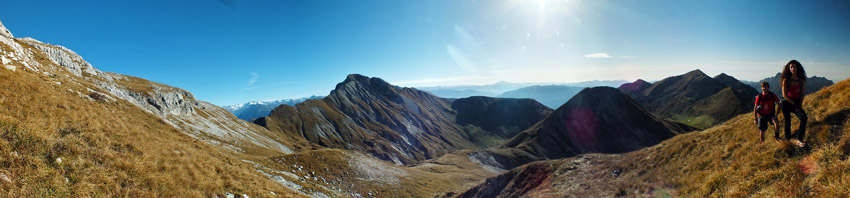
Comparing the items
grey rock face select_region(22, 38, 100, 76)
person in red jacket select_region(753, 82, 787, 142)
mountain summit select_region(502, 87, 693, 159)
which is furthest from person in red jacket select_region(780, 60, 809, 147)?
mountain summit select_region(502, 87, 693, 159)

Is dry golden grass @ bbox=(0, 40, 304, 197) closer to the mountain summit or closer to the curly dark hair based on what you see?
the curly dark hair

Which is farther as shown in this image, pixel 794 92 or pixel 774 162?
pixel 794 92

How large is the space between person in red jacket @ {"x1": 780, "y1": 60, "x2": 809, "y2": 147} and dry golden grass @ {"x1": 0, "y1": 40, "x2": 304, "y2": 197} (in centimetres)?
2578

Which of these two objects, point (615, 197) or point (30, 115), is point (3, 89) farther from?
point (615, 197)

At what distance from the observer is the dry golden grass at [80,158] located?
8.26m

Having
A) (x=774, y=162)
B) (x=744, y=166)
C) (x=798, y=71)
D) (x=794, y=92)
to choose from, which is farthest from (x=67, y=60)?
(x=798, y=71)

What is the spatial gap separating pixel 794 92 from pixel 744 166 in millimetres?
3533

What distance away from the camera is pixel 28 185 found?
→ 300 inches

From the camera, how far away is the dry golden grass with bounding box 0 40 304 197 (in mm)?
8258

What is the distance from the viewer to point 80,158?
983 centimetres

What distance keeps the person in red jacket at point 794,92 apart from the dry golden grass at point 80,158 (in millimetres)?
25779

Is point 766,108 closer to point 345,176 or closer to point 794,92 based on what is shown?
point 794,92

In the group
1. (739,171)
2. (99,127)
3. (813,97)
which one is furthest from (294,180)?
(813,97)

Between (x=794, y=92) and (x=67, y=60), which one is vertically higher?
(x=67, y=60)
